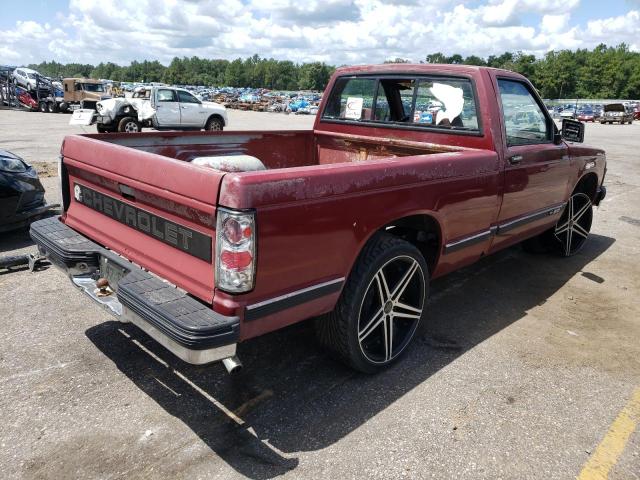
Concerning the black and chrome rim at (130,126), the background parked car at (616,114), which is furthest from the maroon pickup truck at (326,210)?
the background parked car at (616,114)

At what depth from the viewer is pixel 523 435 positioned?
9.12ft

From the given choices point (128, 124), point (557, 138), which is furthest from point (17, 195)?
point (128, 124)

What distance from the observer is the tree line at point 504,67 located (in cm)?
8856

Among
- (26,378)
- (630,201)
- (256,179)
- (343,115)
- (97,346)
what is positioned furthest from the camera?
(630,201)

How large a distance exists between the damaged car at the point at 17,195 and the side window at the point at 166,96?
A: 42.3 feet

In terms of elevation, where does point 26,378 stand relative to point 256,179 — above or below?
below

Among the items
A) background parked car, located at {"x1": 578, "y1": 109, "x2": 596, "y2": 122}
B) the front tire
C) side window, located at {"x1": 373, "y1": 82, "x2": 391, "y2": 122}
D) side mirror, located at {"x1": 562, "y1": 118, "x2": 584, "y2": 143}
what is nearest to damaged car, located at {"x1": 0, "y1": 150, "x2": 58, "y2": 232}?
side window, located at {"x1": 373, "y1": 82, "x2": 391, "y2": 122}

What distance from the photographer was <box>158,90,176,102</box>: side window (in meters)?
17.6

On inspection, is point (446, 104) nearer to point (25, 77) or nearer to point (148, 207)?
point (148, 207)

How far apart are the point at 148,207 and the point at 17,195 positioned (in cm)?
324

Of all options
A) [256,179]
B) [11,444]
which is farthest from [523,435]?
[11,444]

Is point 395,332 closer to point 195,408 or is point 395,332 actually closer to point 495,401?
point 495,401

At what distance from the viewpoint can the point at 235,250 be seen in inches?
89.2

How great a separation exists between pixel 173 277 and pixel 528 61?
11181 cm
